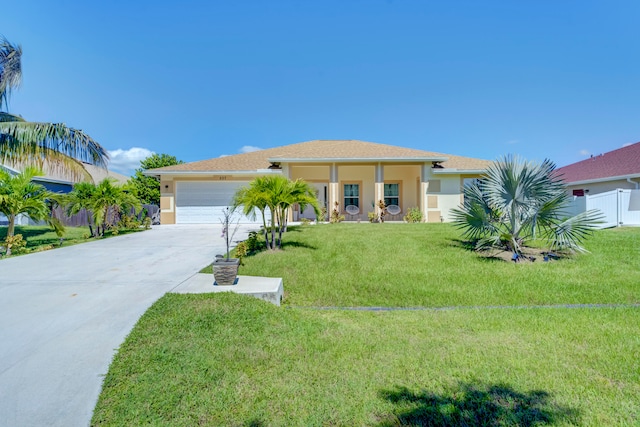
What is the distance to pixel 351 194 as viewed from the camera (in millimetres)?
19453

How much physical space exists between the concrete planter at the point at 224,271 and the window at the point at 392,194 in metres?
15.1

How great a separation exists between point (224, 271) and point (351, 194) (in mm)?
14689

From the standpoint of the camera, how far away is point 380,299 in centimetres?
628

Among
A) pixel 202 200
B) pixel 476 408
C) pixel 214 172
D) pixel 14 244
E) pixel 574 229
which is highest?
pixel 214 172

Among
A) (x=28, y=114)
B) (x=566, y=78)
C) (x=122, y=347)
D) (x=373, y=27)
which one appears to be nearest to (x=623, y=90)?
(x=566, y=78)

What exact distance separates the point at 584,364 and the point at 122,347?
16.8ft

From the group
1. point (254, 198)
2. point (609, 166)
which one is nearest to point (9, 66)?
point (254, 198)

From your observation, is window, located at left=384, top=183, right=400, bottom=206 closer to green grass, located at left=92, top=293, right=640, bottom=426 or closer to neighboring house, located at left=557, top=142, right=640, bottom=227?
neighboring house, located at left=557, top=142, right=640, bottom=227

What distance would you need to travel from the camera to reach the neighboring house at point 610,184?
13.8m

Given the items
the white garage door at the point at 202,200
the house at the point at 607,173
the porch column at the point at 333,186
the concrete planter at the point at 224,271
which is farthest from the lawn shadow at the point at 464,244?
the white garage door at the point at 202,200

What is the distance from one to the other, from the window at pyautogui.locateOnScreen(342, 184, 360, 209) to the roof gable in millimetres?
2373

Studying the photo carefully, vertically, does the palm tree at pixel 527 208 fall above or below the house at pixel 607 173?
below

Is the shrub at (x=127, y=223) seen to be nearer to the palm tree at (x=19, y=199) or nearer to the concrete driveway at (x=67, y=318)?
the palm tree at (x=19, y=199)

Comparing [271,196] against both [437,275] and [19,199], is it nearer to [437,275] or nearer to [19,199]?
[437,275]
